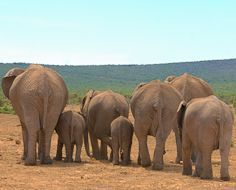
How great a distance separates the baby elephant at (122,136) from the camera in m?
14.0

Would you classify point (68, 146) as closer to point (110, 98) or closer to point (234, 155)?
point (110, 98)

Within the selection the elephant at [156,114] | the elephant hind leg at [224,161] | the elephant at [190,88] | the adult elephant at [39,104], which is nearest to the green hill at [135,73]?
the elephant at [190,88]

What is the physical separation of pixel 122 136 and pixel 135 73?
4377 inches

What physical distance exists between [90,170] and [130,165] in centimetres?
Result: 164

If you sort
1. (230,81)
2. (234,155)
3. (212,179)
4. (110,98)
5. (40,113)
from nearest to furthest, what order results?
(212,179), (40,113), (110,98), (234,155), (230,81)

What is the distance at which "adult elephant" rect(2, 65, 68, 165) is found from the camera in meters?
13.7

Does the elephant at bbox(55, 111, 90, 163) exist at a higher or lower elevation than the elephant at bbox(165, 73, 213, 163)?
lower

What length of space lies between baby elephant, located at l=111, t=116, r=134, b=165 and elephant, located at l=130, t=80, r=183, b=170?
A: 0.50 meters

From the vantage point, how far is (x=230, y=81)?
402 feet

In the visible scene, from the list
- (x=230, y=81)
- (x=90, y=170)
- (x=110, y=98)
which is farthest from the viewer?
(x=230, y=81)

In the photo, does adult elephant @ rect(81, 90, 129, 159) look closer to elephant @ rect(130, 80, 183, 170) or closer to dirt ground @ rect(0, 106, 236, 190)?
dirt ground @ rect(0, 106, 236, 190)

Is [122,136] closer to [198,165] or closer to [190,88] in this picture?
[198,165]

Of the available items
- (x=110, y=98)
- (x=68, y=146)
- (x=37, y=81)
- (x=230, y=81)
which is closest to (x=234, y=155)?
(x=110, y=98)

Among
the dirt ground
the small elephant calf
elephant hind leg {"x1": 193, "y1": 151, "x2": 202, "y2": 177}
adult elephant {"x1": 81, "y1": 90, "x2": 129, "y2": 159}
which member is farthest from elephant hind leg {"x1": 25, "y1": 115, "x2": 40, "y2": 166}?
elephant hind leg {"x1": 193, "y1": 151, "x2": 202, "y2": 177}
